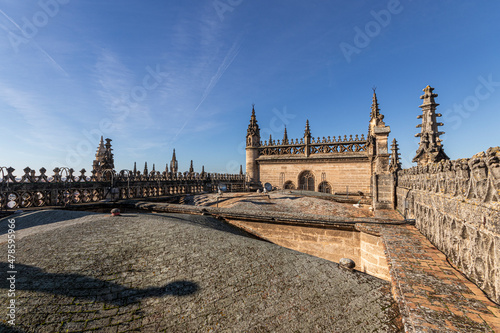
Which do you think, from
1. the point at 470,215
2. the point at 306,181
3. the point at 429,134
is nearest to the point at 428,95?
the point at 429,134

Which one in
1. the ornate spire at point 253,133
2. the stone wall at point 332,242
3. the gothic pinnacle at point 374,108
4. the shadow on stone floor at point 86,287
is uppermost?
the gothic pinnacle at point 374,108

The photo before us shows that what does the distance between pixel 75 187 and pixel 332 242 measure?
14.6m

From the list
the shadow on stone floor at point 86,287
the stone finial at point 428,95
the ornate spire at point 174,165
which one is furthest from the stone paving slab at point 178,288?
the ornate spire at point 174,165

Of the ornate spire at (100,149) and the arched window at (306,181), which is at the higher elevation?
the ornate spire at (100,149)

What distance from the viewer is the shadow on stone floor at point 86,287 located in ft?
10.8

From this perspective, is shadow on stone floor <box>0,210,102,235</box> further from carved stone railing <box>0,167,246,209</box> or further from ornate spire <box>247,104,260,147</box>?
ornate spire <box>247,104,260,147</box>

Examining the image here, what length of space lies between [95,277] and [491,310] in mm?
5618

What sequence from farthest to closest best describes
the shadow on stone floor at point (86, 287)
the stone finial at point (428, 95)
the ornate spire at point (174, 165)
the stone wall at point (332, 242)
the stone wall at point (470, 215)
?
the ornate spire at point (174, 165) → the stone finial at point (428, 95) → the stone wall at point (332, 242) → the shadow on stone floor at point (86, 287) → the stone wall at point (470, 215)

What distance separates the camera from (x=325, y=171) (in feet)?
82.3

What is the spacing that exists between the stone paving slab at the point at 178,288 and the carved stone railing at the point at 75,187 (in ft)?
29.4

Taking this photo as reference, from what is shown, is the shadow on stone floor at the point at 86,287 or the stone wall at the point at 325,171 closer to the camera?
the shadow on stone floor at the point at 86,287

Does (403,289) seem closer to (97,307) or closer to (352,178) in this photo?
(97,307)

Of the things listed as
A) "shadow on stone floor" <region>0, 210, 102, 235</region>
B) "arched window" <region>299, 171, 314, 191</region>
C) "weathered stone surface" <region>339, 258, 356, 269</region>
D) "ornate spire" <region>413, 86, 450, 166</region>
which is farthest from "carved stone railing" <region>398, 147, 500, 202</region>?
"arched window" <region>299, 171, 314, 191</region>

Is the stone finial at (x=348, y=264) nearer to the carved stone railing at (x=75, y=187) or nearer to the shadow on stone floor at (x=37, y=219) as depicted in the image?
the shadow on stone floor at (x=37, y=219)
